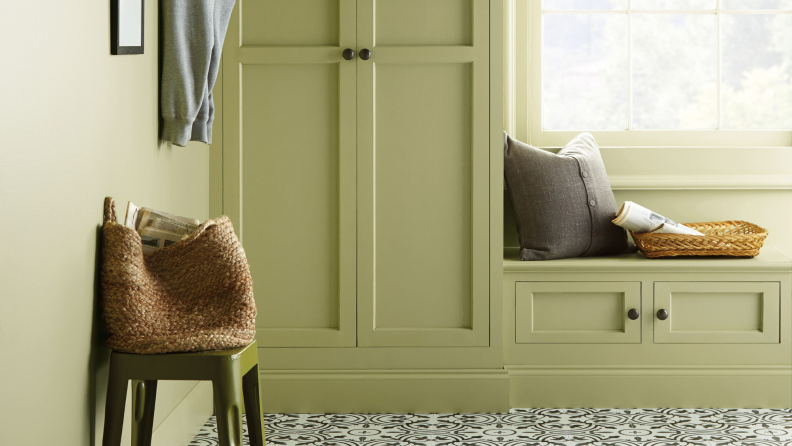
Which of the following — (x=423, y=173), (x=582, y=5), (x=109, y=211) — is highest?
(x=582, y=5)

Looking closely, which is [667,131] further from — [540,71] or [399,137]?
[399,137]

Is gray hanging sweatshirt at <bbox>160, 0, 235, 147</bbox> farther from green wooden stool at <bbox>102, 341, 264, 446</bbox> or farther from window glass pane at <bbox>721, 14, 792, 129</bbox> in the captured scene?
window glass pane at <bbox>721, 14, 792, 129</bbox>

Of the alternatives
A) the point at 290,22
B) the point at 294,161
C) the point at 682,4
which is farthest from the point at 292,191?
the point at 682,4

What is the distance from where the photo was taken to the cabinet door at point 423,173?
2148 mm

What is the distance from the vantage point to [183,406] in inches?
75.4

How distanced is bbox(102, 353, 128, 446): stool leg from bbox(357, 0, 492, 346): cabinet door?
1018mm

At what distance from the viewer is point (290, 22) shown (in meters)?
2.16

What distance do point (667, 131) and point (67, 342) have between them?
231 centimetres

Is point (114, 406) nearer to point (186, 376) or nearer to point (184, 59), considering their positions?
point (186, 376)

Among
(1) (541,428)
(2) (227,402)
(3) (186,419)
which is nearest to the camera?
Answer: (2) (227,402)

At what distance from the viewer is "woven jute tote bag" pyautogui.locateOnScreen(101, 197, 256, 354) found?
1.27 m

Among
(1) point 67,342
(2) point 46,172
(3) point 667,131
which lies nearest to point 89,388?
(1) point 67,342

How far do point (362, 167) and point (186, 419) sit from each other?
925 mm

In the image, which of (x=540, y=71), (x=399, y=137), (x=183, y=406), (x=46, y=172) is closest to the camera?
(x=46, y=172)
